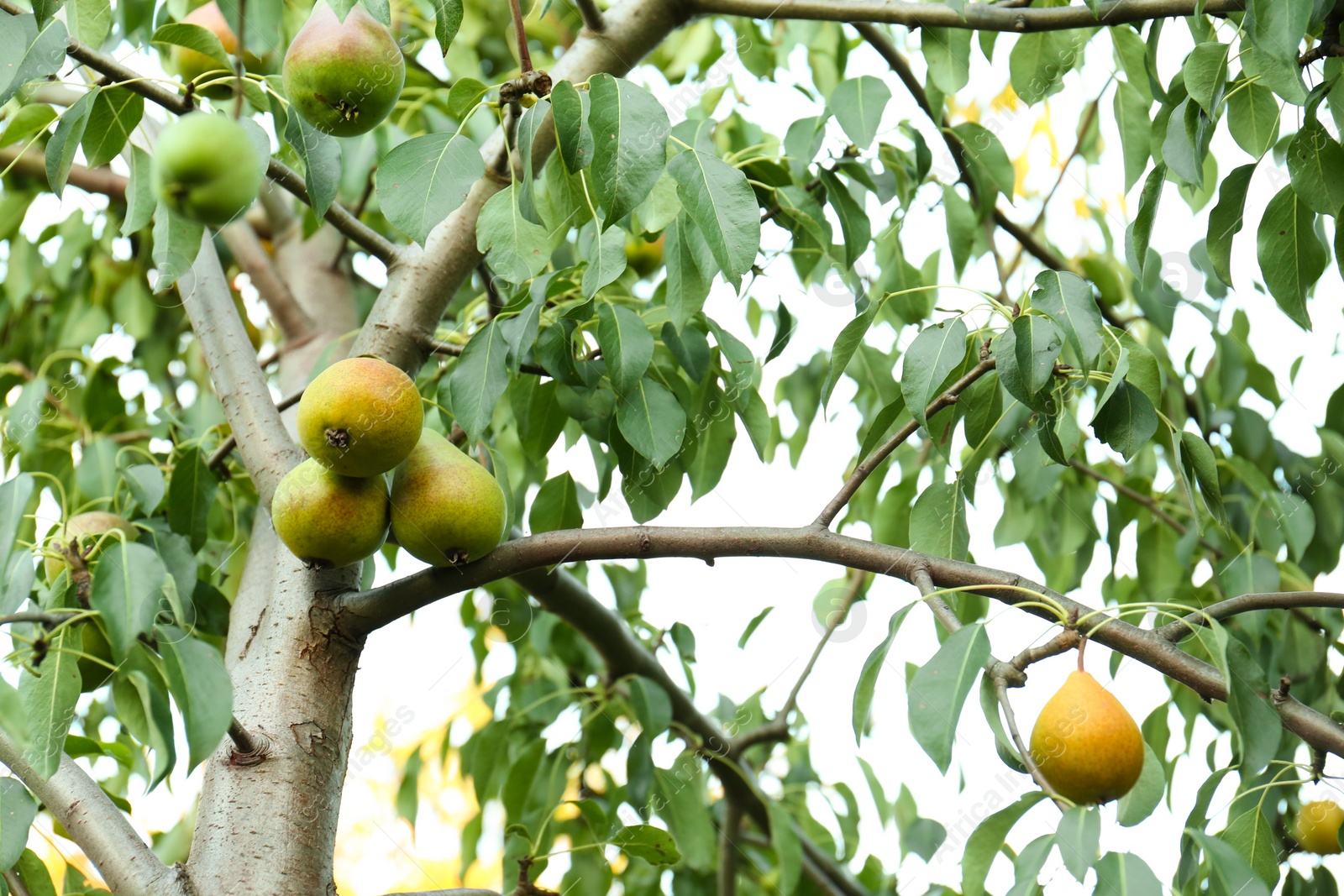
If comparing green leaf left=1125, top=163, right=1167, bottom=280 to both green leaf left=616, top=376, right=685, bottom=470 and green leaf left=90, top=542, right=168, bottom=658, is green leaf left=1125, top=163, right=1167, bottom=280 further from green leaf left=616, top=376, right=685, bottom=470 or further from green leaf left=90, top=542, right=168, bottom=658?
green leaf left=90, top=542, right=168, bottom=658

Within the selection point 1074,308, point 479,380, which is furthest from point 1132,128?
point 479,380

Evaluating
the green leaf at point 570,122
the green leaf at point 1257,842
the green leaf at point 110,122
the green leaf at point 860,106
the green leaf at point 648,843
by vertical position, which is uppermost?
the green leaf at point 860,106

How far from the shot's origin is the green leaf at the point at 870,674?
3.23 feet

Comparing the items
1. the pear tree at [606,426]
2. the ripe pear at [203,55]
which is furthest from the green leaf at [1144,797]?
the ripe pear at [203,55]

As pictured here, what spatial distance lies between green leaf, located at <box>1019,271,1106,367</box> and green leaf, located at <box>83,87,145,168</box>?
37.2 inches

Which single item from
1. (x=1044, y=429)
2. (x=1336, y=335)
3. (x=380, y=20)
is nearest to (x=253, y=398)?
(x=380, y=20)

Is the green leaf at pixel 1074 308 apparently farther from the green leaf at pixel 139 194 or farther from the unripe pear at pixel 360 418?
the green leaf at pixel 139 194

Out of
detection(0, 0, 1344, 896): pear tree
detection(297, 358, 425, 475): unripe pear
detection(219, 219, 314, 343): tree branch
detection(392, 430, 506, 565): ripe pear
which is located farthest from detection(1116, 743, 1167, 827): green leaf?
detection(219, 219, 314, 343): tree branch

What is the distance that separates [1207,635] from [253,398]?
1.21 m

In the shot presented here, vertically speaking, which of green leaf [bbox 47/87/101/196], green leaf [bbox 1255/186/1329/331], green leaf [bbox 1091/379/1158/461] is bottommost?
green leaf [bbox 1091/379/1158/461]

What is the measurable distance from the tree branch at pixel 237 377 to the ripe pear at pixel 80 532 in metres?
0.19

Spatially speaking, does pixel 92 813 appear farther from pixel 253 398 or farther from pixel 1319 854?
pixel 1319 854

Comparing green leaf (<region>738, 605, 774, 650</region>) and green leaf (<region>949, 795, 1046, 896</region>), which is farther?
green leaf (<region>738, 605, 774, 650</region>)

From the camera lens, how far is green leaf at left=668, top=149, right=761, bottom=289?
1.09 metres
